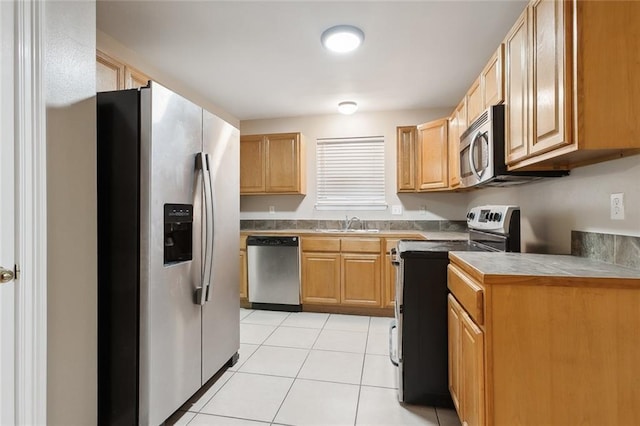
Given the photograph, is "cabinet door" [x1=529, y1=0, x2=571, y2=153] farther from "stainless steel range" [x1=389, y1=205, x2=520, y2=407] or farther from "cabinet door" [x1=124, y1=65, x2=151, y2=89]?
"cabinet door" [x1=124, y1=65, x2=151, y2=89]

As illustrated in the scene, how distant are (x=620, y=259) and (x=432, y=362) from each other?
3.40 ft

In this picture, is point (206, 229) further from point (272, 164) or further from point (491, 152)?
point (272, 164)

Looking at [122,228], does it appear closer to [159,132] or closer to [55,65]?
[159,132]

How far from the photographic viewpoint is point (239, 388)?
2.12 meters

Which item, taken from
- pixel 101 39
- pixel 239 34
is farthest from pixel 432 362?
pixel 101 39

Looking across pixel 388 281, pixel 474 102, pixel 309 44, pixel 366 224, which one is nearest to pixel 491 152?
pixel 474 102

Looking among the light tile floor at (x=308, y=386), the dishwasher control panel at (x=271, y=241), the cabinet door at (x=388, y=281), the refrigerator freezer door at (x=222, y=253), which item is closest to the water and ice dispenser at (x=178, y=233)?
the refrigerator freezer door at (x=222, y=253)

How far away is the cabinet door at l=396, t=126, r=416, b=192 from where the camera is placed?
3910 millimetres

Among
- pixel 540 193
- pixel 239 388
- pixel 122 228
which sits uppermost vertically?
pixel 540 193

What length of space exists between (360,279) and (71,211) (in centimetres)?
272

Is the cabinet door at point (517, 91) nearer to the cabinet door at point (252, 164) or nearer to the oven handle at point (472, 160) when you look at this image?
the oven handle at point (472, 160)

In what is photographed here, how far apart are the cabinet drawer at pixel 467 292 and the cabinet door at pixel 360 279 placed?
1.74m

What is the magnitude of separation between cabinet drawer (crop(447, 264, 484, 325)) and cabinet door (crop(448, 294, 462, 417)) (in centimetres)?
6
